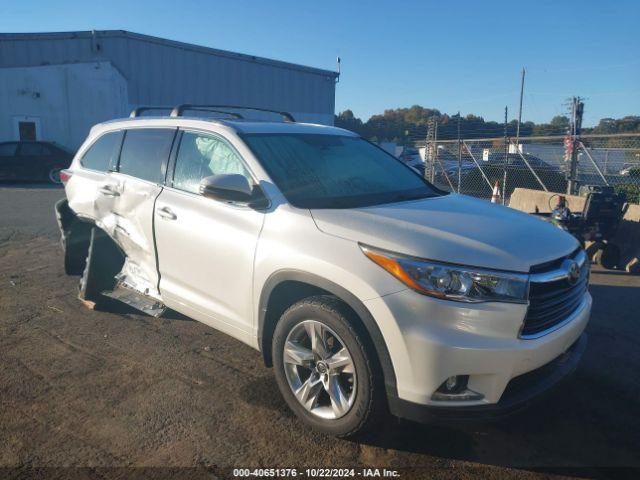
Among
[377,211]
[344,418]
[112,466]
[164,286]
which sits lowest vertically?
[112,466]

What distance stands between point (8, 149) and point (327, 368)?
18729 millimetres

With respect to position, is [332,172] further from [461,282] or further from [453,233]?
[461,282]

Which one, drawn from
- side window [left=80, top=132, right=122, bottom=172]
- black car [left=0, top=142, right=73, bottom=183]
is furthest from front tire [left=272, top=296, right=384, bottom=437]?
black car [left=0, top=142, right=73, bottom=183]

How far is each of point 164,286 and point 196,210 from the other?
2.62ft

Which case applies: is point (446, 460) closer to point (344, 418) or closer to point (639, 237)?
point (344, 418)

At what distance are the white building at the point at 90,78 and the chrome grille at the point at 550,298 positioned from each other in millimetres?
22485

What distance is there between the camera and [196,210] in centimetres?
368

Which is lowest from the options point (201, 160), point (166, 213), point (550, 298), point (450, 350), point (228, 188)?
point (450, 350)

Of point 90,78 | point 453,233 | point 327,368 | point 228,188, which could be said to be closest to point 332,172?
point 228,188

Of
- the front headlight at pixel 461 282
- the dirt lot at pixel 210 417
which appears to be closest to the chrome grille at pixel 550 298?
the front headlight at pixel 461 282

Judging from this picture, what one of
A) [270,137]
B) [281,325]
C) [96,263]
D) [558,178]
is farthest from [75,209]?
[558,178]

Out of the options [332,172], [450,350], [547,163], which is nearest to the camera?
[450,350]

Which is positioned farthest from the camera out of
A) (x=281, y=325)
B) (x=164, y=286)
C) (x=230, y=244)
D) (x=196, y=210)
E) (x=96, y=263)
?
(x=96, y=263)

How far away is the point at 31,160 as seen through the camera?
17766 mm
